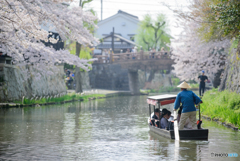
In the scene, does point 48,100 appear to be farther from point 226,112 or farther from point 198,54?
point 226,112

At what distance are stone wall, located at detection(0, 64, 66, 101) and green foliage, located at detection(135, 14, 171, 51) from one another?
108 ft

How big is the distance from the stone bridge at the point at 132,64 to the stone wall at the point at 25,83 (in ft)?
56.2

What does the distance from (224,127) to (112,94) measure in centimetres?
3201

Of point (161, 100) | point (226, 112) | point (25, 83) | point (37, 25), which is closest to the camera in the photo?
point (161, 100)

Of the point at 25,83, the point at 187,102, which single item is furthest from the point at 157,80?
the point at 187,102

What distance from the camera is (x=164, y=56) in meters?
50.8

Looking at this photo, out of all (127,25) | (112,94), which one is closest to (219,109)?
(112,94)

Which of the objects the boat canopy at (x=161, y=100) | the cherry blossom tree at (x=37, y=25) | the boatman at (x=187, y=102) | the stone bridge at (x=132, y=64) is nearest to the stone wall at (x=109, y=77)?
the stone bridge at (x=132, y=64)

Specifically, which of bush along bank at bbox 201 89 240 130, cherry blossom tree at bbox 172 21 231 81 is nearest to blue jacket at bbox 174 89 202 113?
bush along bank at bbox 201 89 240 130

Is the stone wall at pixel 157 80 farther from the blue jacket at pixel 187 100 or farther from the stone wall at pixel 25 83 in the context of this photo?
the blue jacket at pixel 187 100

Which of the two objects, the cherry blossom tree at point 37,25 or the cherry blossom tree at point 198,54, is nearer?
the cherry blossom tree at point 37,25

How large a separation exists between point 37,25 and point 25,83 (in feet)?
45.7

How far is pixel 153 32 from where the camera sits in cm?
6850

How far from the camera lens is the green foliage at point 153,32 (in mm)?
67688
